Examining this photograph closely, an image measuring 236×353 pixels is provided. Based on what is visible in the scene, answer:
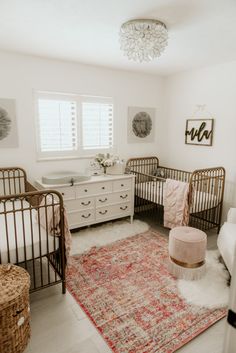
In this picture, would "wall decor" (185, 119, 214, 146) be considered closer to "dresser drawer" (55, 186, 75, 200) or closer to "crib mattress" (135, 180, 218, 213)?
"crib mattress" (135, 180, 218, 213)

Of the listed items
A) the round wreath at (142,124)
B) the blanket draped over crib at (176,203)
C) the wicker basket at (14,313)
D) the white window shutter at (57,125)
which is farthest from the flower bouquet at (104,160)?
the wicker basket at (14,313)

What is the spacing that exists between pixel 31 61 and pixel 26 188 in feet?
5.41

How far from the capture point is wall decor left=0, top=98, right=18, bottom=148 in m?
3.00

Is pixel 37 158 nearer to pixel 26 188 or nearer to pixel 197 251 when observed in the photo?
pixel 26 188

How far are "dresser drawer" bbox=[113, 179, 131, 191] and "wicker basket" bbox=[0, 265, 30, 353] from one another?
207 cm

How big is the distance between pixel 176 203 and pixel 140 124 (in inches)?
66.6

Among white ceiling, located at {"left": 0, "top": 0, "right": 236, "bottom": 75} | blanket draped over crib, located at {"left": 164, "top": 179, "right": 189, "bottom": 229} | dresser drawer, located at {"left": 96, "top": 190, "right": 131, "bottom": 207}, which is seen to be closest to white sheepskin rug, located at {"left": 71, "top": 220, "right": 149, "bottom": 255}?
dresser drawer, located at {"left": 96, "top": 190, "right": 131, "bottom": 207}

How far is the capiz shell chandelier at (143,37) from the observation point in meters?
2.09

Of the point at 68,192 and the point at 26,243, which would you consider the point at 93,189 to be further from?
the point at 26,243

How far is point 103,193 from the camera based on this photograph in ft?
11.4

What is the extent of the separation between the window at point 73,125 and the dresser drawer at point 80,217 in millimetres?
894

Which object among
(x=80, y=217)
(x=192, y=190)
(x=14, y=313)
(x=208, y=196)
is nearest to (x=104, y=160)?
(x=80, y=217)

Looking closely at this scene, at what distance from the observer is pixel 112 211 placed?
3615 millimetres

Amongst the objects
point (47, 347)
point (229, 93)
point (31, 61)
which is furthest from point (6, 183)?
point (229, 93)
